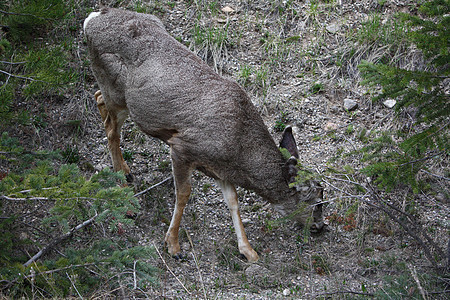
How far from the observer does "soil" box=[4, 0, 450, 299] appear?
587 centimetres

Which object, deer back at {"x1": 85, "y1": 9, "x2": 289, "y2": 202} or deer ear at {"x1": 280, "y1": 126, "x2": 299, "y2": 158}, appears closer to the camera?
deer back at {"x1": 85, "y1": 9, "x2": 289, "y2": 202}

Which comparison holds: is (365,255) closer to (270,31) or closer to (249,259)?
(249,259)

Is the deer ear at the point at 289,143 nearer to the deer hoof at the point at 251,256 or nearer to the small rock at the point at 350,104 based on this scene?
the deer hoof at the point at 251,256

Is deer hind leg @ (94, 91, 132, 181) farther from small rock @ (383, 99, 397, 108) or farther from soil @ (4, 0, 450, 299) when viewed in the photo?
small rock @ (383, 99, 397, 108)

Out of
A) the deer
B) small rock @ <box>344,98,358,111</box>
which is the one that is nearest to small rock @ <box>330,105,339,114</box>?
small rock @ <box>344,98,358,111</box>

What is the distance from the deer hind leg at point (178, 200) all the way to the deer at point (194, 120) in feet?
0.04

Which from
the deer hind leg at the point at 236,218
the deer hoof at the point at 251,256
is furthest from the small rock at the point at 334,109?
the deer hoof at the point at 251,256

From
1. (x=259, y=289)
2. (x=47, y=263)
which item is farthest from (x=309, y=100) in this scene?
(x=47, y=263)

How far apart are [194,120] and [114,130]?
2.04 metres

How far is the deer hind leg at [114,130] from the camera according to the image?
747cm

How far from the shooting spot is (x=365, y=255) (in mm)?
6379

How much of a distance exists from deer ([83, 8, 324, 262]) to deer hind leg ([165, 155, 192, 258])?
1cm

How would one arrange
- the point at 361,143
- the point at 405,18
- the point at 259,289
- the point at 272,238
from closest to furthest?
the point at 405,18 < the point at 259,289 < the point at 272,238 < the point at 361,143

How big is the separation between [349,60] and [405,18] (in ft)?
14.3
